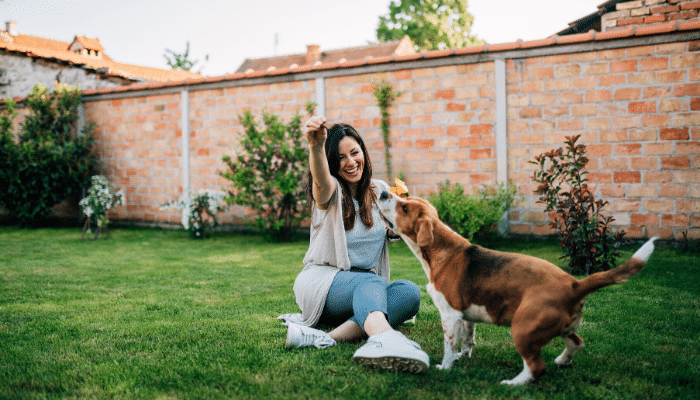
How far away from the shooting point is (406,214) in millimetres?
2676

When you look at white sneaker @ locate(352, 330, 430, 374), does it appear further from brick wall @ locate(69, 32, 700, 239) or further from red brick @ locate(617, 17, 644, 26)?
red brick @ locate(617, 17, 644, 26)

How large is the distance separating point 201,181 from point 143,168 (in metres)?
1.55

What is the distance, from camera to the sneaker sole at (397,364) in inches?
90.7

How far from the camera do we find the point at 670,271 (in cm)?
496

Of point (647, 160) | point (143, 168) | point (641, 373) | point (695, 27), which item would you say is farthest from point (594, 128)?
point (143, 168)

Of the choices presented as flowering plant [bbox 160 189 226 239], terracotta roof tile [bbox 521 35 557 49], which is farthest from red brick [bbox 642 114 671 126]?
flowering plant [bbox 160 189 226 239]

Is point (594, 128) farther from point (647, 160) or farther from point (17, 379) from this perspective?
point (17, 379)

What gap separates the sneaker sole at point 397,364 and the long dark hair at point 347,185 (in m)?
0.93

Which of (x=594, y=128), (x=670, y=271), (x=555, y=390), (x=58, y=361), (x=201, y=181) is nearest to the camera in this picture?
(x=555, y=390)

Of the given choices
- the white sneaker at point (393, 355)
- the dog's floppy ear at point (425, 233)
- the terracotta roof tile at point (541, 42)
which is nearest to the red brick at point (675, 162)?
the terracotta roof tile at point (541, 42)

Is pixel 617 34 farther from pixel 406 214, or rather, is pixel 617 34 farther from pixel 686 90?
pixel 406 214

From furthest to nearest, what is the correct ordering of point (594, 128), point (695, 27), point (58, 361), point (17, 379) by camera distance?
point (594, 128) < point (695, 27) < point (58, 361) < point (17, 379)

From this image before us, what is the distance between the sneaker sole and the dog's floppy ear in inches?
24.0

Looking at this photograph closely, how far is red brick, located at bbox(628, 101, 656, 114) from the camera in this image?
6.25 metres
